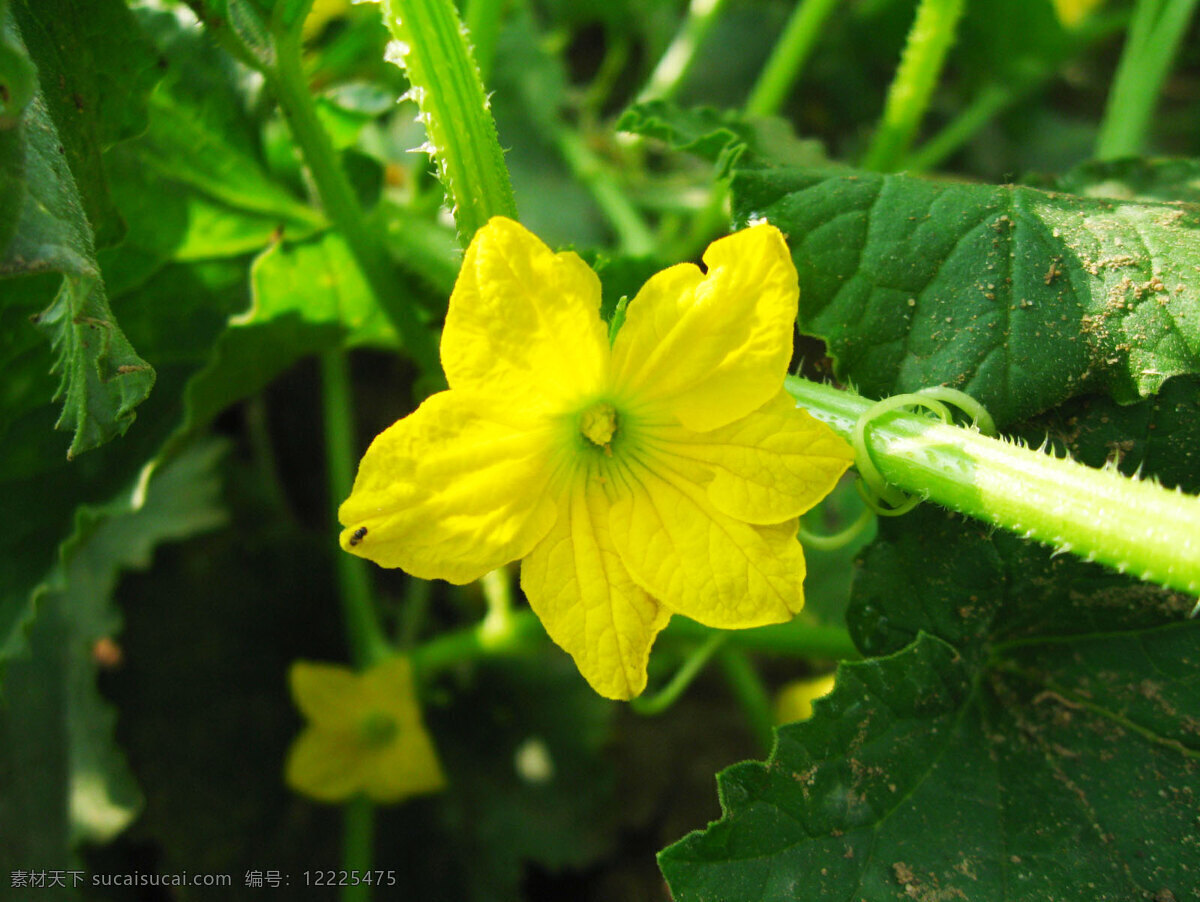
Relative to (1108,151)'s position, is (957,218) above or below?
above

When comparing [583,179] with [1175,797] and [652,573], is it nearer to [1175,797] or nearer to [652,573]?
[652,573]

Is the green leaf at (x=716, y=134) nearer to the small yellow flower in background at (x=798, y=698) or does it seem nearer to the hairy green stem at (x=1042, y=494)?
the hairy green stem at (x=1042, y=494)

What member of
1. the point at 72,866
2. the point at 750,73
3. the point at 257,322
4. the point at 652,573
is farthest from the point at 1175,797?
the point at 750,73

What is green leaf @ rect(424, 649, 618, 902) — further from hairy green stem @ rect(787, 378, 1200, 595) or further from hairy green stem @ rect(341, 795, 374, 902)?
hairy green stem @ rect(787, 378, 1200, 595)

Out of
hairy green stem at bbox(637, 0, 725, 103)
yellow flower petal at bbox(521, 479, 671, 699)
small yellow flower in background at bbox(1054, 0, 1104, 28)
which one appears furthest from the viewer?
small yellow flower in background at bbox(1054, 0, 1104, 28)

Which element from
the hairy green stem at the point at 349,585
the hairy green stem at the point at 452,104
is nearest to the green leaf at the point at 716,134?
the hairy green stem at the point at 452,104

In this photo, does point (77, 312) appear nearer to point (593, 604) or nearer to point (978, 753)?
point (593, 604)

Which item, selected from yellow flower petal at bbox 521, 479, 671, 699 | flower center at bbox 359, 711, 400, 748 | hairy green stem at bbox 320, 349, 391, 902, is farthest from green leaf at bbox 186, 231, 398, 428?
yellow flower petal at bbox 521, 479, 671, 699
